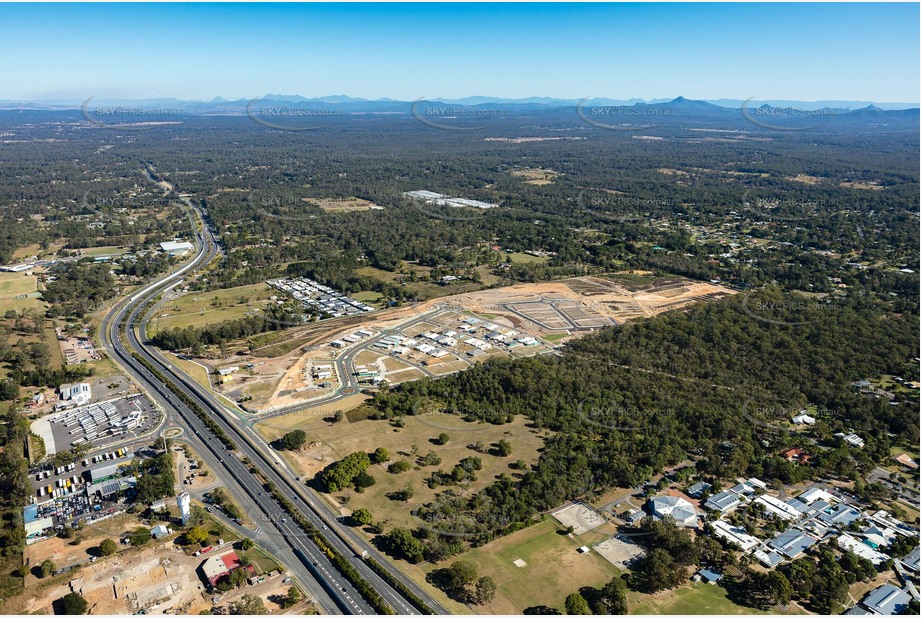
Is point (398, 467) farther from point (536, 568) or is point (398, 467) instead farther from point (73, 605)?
point (73, 605)

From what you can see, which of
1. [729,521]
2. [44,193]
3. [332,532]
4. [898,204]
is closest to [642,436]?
[729,521]

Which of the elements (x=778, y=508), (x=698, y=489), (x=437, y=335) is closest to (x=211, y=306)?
(x=437, y=335)

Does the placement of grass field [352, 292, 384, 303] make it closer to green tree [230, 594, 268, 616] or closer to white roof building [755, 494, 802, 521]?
green tree [230, 594, 268, 616]

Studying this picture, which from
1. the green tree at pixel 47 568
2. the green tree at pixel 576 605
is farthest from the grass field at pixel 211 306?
the green tree at pixel 576 605

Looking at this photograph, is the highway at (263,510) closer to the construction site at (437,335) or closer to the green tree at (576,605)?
the construction site at (437,335)

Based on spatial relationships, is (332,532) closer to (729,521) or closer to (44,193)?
(729,521)
